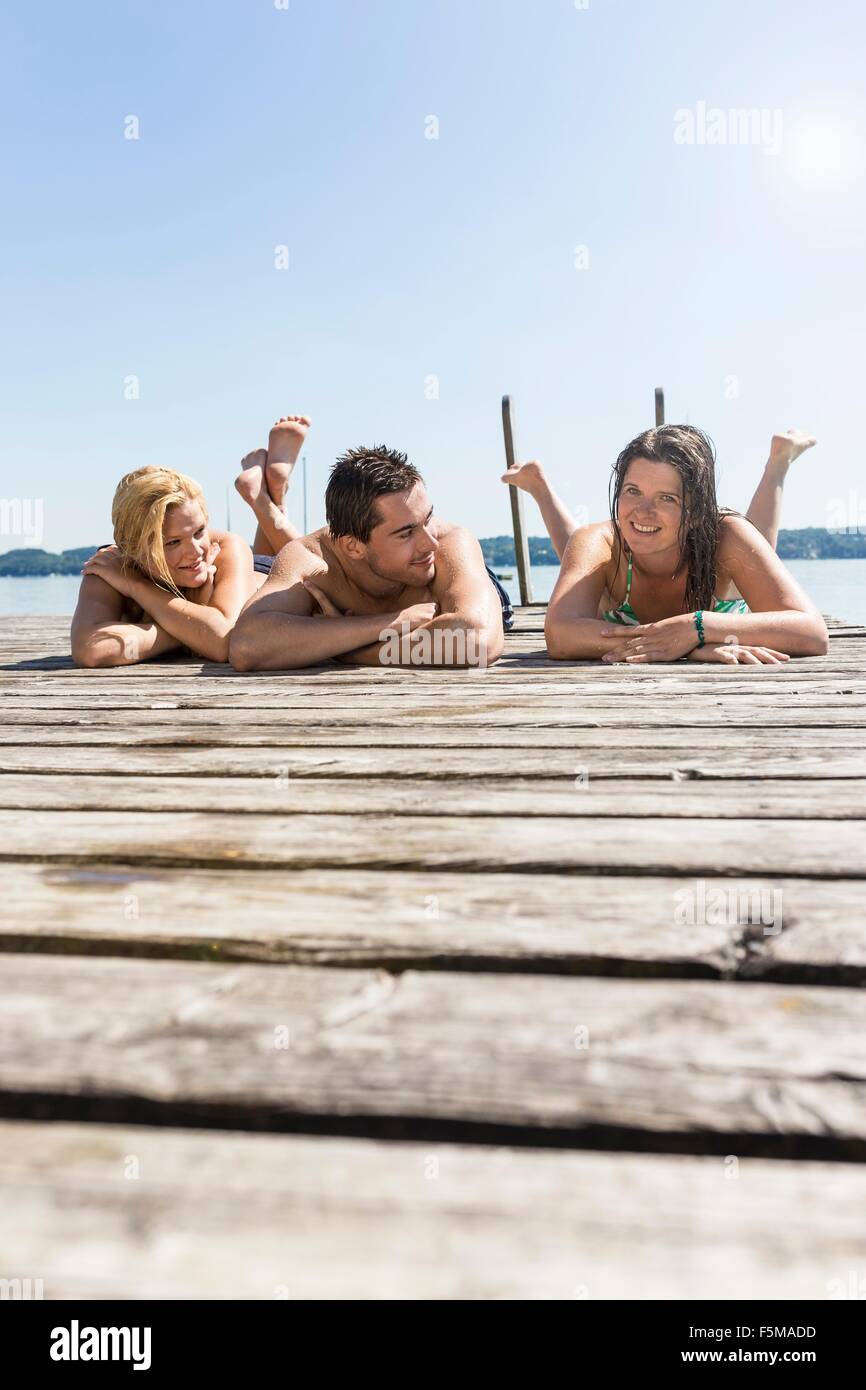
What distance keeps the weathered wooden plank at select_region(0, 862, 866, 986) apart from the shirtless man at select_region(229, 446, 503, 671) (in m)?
2.75

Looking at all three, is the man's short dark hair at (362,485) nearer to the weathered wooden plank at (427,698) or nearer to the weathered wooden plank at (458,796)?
the weathered wooden plank at (427,698)

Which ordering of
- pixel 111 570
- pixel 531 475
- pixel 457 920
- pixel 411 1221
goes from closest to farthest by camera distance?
pixel 411 1221 < pixel 457 920 < pixel 111 570 < pixel 531 475

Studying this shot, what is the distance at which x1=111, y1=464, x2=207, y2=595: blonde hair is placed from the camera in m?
4.59

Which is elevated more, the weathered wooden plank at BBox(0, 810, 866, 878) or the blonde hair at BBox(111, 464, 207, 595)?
the blonde hair at BBox(111, 464, 207, 595)

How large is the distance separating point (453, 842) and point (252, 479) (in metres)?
6.09

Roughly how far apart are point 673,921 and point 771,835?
1.47 ft

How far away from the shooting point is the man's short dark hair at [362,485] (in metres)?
4.25

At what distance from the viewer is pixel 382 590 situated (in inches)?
183

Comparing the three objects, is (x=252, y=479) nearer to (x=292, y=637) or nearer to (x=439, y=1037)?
(x=292, y=637)

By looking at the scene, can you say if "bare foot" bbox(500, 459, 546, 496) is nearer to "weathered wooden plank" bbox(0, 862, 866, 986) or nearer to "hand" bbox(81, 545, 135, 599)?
"hand" bbox(81, 545, 135, 599)

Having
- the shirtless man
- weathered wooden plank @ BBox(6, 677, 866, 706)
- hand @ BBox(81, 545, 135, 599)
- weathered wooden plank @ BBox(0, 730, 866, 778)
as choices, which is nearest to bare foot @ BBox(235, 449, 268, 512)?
hand @ BBox(81, 545, 135, 599)

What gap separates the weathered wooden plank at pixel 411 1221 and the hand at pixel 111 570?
429cm

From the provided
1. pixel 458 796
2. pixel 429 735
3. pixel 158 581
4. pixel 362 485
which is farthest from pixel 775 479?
pixel 458 796
